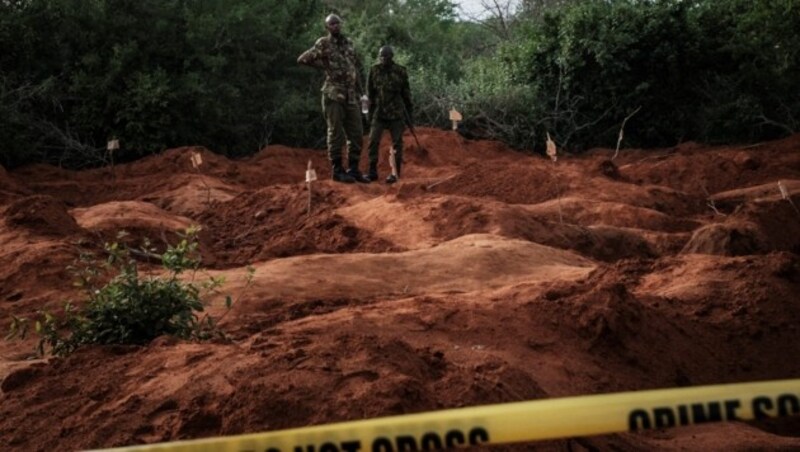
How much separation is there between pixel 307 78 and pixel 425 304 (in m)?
16.8

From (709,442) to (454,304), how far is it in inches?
87.1

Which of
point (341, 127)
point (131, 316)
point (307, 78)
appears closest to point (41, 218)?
point (131, 316)

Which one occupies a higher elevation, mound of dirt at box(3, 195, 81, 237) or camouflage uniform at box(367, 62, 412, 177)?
camouflage uniform at box(367, 62, 412, 177)

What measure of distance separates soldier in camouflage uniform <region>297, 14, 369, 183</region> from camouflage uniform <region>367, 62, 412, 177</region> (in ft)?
1.75

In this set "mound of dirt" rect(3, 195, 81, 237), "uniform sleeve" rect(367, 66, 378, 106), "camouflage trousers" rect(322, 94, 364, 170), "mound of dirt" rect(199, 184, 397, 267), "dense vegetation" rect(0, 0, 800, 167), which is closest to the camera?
"mound of dirt" rect(3, 195, 81, 237)

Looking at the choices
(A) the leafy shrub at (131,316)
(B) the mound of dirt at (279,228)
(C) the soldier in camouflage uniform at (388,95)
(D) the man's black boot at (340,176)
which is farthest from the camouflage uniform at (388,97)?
(A) the leafy shrub at (131,316)

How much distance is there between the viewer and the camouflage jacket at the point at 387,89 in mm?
15438

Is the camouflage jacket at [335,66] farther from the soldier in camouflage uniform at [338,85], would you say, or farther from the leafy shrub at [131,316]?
the leafy shrub at [131,316]

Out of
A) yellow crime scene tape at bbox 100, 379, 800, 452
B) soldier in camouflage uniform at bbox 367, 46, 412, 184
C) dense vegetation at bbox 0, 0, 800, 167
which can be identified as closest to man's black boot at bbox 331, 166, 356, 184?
soldier in camouflage uniform at bbox 367, 46, 412, 184

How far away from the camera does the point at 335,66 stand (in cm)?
1445

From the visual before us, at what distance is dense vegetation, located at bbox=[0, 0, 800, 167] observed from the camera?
19375 mm

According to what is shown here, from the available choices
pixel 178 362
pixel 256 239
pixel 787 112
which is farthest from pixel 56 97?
pixel 178 362

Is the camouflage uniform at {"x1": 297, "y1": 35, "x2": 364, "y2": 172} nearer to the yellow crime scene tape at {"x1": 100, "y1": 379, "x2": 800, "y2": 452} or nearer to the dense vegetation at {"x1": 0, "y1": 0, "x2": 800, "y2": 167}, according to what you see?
the dense vegetation at {"x1": 0, "y1": 0, "x2": 800, "y2": 167}

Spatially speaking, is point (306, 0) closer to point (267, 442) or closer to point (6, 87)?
point (6, 87)
